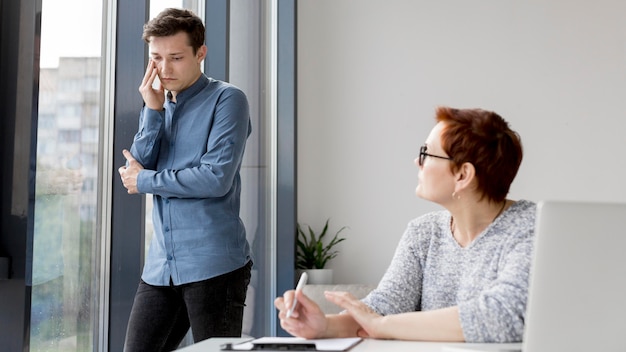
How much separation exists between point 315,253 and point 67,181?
9.99 ft

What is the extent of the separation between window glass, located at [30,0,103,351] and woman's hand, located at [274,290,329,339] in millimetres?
751

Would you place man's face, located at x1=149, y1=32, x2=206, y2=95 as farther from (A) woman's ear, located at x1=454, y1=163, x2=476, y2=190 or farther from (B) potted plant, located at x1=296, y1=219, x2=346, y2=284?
(B) potted plant, located at x1=296, y1=219, x2=346, y2=284

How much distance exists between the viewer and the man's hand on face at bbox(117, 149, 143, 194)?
2477 millimetres

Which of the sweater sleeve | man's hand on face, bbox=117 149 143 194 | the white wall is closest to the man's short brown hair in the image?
man's hand on face, bbox=117 149 143 194

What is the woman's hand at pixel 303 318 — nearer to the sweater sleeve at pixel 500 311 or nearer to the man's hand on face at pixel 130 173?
the sweater sleeve at pixel 500 311

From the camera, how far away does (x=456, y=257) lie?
204cm

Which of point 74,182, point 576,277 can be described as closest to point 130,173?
point 74,182

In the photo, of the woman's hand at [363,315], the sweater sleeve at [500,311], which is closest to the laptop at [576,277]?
the sweater sleeve at [500,311]

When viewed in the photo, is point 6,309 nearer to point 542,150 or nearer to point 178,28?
point 178,28

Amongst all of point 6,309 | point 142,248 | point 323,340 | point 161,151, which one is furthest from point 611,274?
point 142,248

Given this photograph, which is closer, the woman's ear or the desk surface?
the desk surface

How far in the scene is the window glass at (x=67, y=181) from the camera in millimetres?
2289

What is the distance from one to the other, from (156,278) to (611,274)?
1407 millimetres

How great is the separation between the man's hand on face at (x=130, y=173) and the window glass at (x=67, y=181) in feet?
0.42
